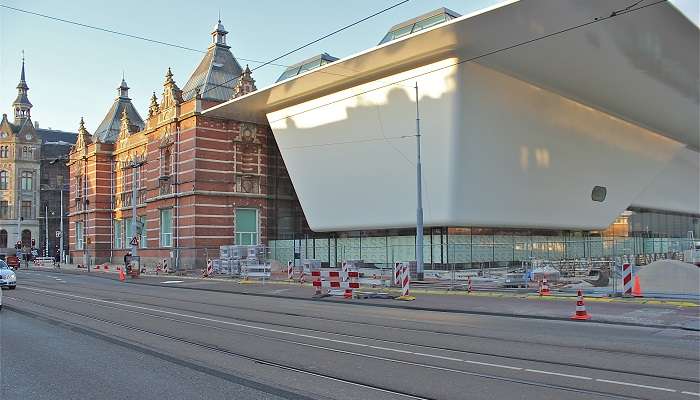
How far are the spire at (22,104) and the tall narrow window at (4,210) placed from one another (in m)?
15.9

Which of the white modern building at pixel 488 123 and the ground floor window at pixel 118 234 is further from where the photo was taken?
the ground floor window at pixel 118 234

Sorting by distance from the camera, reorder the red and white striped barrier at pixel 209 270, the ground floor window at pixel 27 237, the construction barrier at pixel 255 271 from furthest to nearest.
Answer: the ground floor window at pixel 27 237
the red and white striped barrier at pixel 209 270
the construction barrier at pixel 255 271

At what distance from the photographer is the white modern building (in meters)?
29.1

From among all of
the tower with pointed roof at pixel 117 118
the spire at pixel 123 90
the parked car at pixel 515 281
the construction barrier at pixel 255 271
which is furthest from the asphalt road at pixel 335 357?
the spire at pixel 123 90

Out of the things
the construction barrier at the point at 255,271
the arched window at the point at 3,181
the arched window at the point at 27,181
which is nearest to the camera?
the construction barrier at the point at 255,271

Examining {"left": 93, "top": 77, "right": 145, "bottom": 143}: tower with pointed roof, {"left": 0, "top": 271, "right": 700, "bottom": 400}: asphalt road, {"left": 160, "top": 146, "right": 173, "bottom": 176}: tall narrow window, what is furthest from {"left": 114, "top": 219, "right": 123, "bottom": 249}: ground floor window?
{"left": 0, "top": 271, "right": 700, "bottom": 400}: asphalt road

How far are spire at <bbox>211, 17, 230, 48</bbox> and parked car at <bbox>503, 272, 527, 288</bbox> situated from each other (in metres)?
34.9

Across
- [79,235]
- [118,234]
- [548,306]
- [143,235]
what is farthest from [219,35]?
[548,306]

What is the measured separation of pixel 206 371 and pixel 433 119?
2810 cm

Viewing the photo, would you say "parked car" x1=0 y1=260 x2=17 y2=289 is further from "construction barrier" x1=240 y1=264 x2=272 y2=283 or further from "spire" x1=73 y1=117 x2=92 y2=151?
"spire" x1=73 y1=117 x2=92 y2=151

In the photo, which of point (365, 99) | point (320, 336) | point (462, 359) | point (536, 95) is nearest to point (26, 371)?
point (320, 336)

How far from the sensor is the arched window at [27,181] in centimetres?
9744

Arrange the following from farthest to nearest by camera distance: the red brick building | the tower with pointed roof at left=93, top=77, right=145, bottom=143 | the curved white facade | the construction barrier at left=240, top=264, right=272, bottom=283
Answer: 1. the tower with pointed roof at left=93, top=77, right=145, bottom=143
2. the red brick building
3. the curved white facade
4. the construction barrier at left=240, top=264, right=272, bottom=283

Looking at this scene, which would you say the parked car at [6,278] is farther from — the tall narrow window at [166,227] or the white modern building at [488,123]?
the tall narrow window at [166,227]
